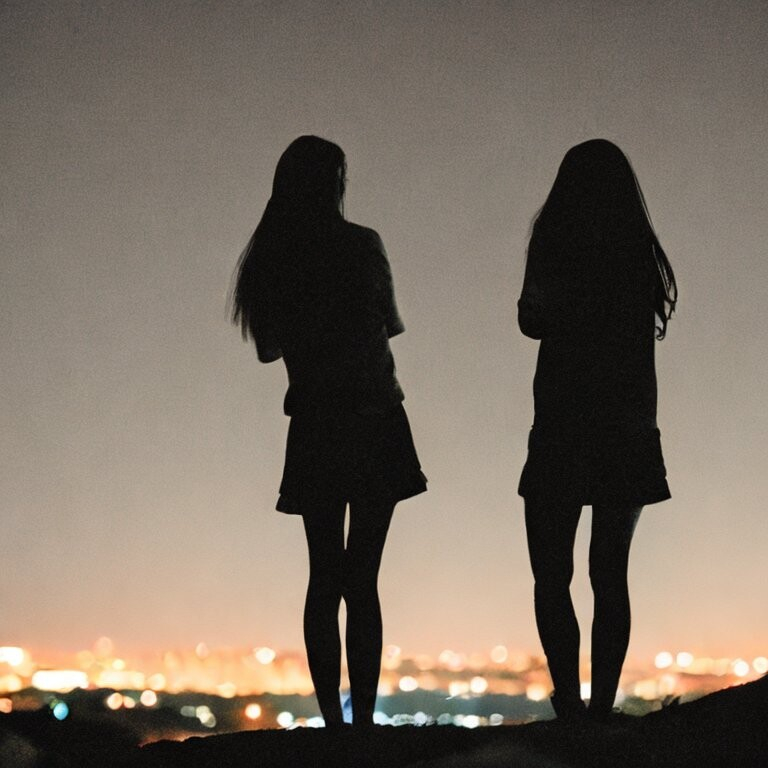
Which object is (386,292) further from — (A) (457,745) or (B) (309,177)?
(A) (457,745)

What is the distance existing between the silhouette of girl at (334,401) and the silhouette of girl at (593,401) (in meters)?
0.41

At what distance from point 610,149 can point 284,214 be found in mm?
998

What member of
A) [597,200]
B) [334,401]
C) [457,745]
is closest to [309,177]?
[334,401]

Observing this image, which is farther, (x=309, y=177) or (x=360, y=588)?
(x=309, y=177)

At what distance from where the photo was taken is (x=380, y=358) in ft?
10.2

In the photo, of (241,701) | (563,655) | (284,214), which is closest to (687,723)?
(563,655)

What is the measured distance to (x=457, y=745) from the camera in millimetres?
2881

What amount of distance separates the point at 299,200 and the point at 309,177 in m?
Answer: 0.08

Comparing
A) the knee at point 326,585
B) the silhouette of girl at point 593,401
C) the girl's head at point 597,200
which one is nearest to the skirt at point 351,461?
the knee at point 326,585

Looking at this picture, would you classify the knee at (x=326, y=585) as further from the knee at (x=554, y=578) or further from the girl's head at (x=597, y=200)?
the girl's head at (x=597, y=200)

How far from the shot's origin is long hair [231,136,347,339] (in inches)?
125

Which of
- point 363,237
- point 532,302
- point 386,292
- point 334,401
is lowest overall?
point 334,401

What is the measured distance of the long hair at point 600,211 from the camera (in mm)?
3072

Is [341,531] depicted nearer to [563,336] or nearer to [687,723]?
[563,336]
